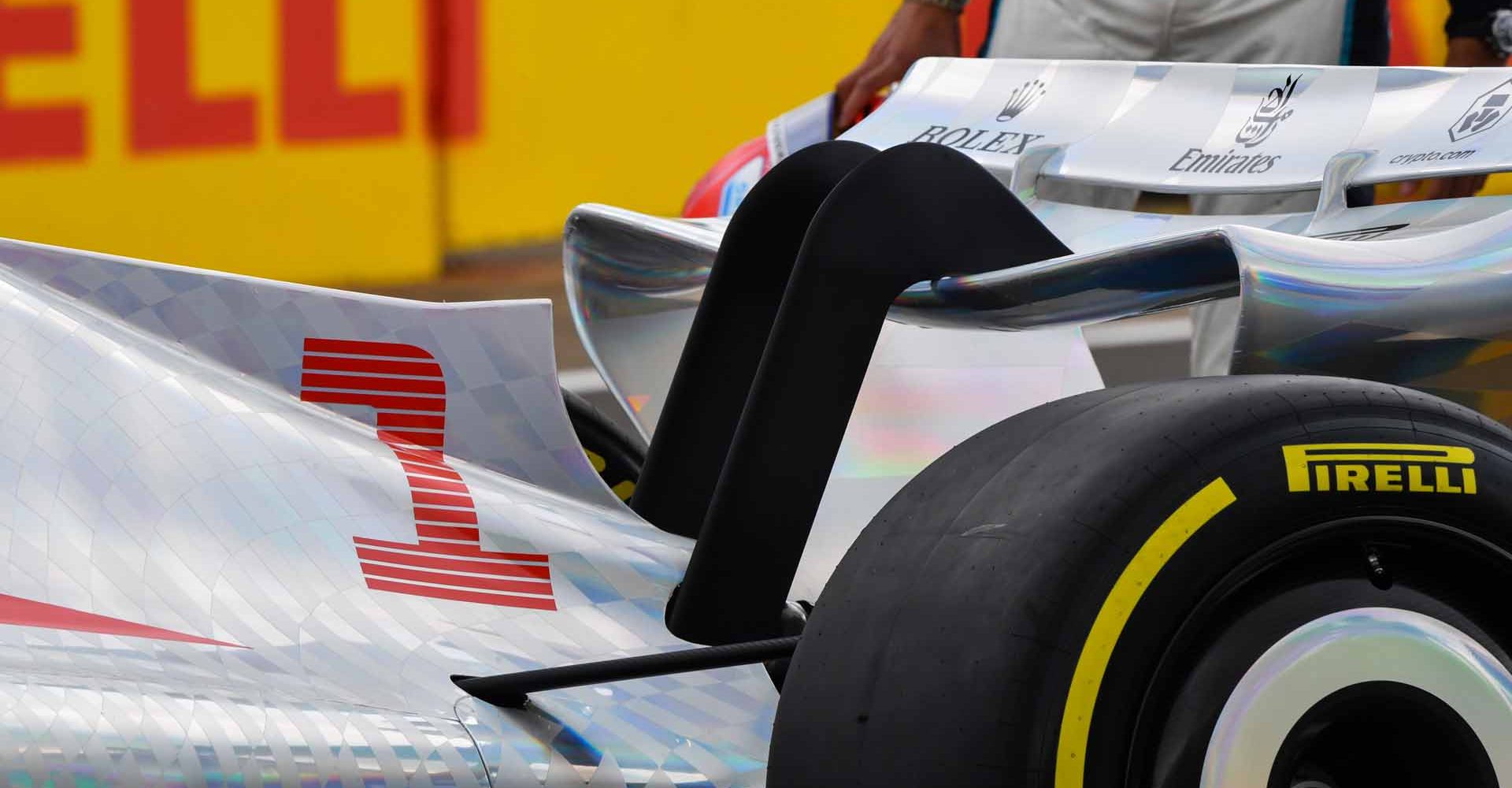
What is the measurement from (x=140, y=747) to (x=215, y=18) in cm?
517

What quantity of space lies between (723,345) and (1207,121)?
60 centimetres

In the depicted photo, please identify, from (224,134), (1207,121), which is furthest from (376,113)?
(1207,121)

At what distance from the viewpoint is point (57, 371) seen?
4.60 ft

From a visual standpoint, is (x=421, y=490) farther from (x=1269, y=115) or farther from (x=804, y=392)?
(x=1269, y=115)

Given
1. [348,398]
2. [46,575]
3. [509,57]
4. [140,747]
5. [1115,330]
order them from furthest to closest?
[509,57], [1115,330], [348,398], [46,575], [140,747]

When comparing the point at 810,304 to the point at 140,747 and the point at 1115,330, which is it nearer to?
the point at 140,747

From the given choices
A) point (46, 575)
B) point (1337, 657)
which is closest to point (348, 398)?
point (46, 575)

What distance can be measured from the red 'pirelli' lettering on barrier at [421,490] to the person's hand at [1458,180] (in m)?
0.98

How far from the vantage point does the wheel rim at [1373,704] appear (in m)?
1.20

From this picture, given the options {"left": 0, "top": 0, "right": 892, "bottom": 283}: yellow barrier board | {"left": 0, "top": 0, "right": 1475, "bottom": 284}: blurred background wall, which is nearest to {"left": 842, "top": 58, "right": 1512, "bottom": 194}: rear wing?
{"left": 0, "top": 0, "right": 1475, "bottom": 284}: blurred background wall

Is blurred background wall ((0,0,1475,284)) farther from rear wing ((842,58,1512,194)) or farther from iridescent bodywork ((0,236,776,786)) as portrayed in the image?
iridescent bodywork ((0,236,776,786))

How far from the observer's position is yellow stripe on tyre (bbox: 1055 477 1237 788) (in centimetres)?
113

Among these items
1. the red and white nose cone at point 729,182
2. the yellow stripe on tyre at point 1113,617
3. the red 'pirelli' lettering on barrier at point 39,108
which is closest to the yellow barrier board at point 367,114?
the red 'pirelli' lettering on barrier at point 39,108

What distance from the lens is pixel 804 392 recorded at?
147 centimetres
